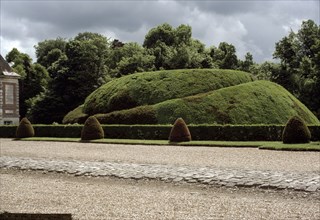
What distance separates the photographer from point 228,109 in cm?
2958

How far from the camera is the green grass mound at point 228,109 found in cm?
2933

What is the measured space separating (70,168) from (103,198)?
464 cm

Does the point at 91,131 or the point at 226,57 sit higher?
the point at 226,57

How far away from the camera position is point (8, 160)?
15.3 m

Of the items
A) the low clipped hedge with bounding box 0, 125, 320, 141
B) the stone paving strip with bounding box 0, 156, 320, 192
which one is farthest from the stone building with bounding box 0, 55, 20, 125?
the stone paving strip with bounding box 0, 156, 320, 192

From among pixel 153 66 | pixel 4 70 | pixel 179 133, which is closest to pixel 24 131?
pixel 179 133

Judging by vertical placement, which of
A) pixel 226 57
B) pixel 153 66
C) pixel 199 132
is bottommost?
pixel 199 132

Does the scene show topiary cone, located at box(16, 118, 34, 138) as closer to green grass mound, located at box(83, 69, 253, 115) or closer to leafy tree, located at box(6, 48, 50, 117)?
green grass mound, located at box(83, 69, 253, 115)

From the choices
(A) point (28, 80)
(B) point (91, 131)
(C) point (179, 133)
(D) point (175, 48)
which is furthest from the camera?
(A) point (28, 80)

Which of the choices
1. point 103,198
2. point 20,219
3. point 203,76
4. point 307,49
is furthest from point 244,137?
point 307,49

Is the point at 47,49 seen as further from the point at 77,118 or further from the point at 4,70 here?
the point at 77,118

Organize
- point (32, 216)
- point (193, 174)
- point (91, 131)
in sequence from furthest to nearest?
point (91, 131)
point (193, 174)
point (32, 216)

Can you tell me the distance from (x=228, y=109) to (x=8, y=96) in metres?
27.7

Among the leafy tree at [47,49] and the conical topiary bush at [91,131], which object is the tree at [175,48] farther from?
the conical topiary bush at [91,131]
